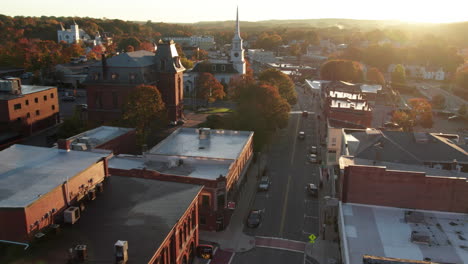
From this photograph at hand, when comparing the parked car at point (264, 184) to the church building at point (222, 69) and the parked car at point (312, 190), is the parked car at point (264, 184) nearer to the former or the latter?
the parked car at point (312, 190)

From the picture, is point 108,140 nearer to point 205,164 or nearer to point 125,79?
point 205,164

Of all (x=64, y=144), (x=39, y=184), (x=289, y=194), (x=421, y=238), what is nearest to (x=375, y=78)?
(x=289, y=194)

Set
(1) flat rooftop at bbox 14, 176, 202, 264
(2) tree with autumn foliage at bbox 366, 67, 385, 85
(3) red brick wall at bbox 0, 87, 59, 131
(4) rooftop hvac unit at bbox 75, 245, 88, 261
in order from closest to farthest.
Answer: (4) rooftop hvac unit at bbox 75, 245, 88, 261 < (1) flat rooftop at bbox 14, 176, 202, 264 < (3) red brick wall at bbox 0, 87, 59, 131 < (2) tree with autumn foliage at bbox 366, 67, 385, 85

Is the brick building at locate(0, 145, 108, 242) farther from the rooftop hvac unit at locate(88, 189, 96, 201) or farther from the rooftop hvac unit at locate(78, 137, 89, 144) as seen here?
the rooftop hvac unit at locate(78, 137, 89, 144)

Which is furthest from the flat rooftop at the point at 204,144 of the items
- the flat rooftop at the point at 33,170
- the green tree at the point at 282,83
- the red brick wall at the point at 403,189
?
the green tree at the point at 282,83

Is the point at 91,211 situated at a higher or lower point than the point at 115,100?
lower

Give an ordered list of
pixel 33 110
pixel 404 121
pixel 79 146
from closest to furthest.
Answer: pixel 79 146 < pixel 33 110 < pixel 404 121

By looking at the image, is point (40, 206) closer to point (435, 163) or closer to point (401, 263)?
point (401, 263)

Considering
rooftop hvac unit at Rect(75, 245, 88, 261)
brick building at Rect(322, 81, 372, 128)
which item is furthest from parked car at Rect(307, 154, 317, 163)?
rooftop hvac unit at Rect(75, 245, 88, 261)
